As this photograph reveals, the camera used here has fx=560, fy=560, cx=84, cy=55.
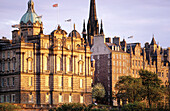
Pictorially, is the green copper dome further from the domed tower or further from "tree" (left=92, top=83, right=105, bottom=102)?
"tree" (left=92, top=83, right=105, bottom=102)

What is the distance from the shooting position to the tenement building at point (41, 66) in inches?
5561

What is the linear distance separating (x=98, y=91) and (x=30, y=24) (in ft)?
118

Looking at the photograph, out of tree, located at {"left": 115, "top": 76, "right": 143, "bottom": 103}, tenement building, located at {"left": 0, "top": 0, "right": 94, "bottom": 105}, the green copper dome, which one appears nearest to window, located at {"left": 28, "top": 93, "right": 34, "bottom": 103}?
tenement building, located at {"left": 0, "top": 0, "right": 94, "bottom": 105}

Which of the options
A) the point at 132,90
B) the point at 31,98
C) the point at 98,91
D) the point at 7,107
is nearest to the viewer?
the point at 7,107

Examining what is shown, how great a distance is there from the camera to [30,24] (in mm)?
151750

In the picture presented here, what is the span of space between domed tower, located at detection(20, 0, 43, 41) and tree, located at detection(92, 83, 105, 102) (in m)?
31.9

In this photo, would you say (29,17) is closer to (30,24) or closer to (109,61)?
(30,24)

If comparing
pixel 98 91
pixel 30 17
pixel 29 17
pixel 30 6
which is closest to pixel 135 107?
pixel 30 17

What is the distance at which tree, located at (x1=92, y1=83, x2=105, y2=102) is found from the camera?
17488 centimetres

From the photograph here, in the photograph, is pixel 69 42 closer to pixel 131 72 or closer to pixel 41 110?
pixel 41 110

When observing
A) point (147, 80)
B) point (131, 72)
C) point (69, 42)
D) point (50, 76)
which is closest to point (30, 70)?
point (50, 76)

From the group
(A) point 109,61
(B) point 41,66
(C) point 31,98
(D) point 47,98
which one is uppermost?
(A) point 109,61

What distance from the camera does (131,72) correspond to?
194 meters

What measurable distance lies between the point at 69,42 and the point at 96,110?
103ft
